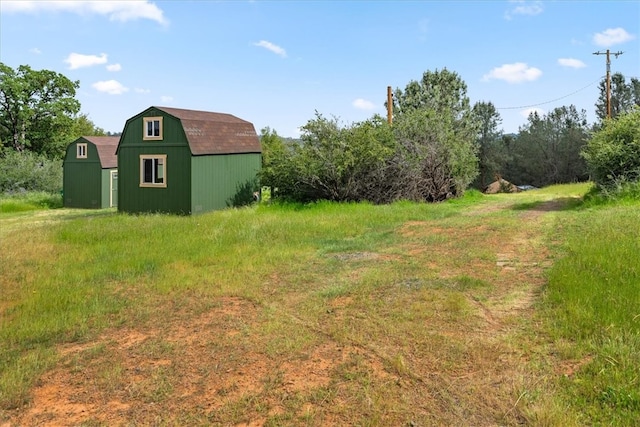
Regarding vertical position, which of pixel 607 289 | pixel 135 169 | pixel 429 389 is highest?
pixel 135 169

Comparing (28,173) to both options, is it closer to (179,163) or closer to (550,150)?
(179,163)

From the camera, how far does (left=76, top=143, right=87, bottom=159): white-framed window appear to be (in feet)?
85.6

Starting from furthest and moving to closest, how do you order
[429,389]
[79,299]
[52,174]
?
1. [52,174]
2. [79,299]
3. [429,389]

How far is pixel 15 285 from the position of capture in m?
7.10

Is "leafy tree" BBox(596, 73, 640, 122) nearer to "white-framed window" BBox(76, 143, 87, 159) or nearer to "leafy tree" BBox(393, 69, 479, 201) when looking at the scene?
"leafy tree" BBox(393, 69, 479, 201)

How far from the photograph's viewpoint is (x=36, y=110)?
33562mm

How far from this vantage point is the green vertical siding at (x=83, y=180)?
85.0 feet

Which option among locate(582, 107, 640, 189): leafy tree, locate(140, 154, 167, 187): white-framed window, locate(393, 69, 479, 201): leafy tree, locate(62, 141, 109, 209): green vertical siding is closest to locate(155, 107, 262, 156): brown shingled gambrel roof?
locate(140, 154, 167, 187): white-framed window

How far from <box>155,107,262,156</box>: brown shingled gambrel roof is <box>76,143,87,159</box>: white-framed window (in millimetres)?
10166

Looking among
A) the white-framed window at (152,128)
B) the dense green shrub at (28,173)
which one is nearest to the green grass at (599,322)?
the white-framed window at (152,128)

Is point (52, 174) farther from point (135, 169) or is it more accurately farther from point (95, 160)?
point (135, 169)

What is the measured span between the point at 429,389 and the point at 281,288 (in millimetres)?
3170

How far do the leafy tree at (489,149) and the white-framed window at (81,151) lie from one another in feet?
99.9

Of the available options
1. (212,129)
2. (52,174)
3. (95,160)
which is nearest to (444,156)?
(212,129)
